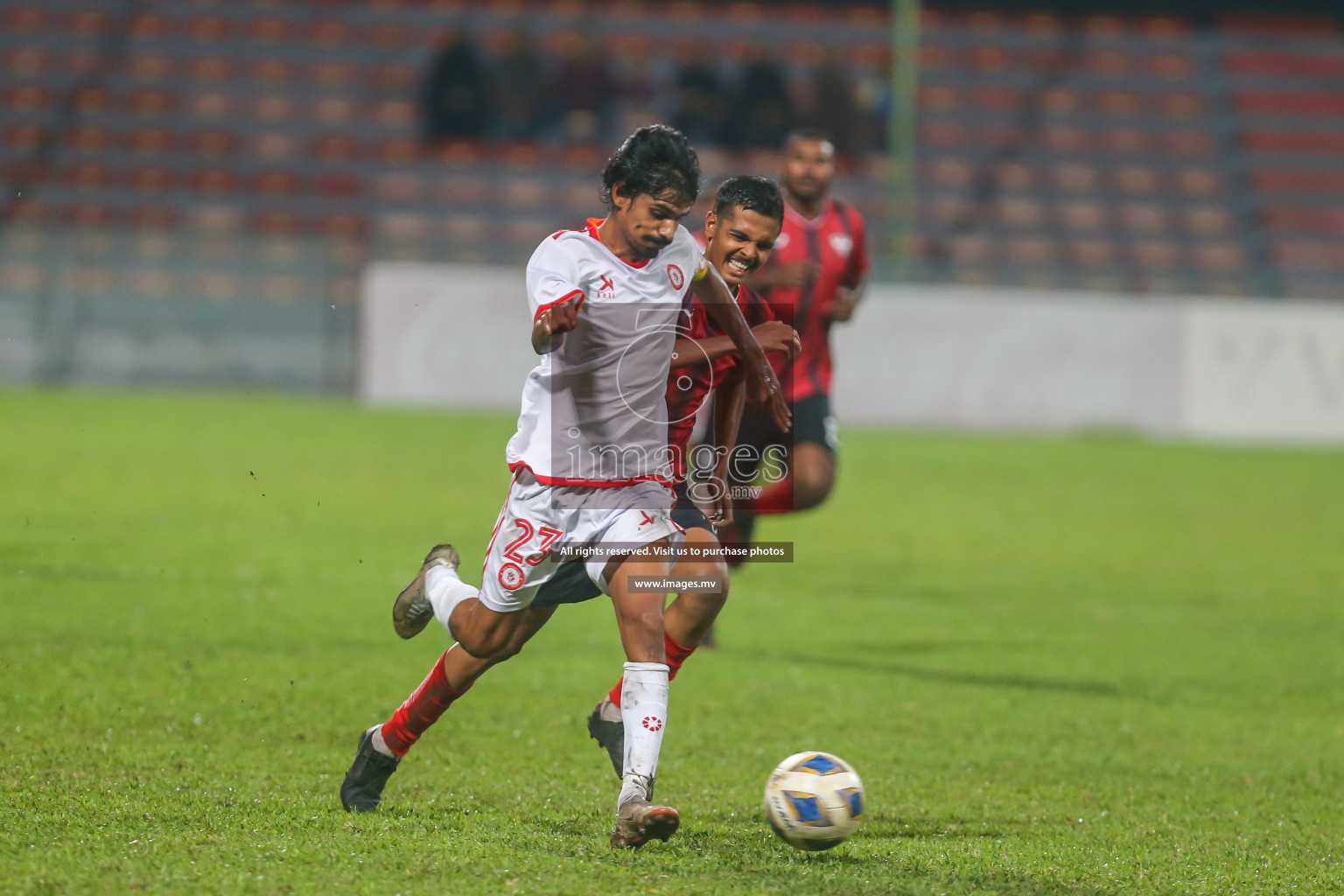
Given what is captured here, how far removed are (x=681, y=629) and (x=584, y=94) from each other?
18883 millimetres

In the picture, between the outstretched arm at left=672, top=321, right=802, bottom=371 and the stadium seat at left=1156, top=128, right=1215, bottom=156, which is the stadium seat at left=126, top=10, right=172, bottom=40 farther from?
the outstretched arm at left=672, top=321, right=802, bottom=371

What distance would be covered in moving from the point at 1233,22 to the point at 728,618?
73.3ft

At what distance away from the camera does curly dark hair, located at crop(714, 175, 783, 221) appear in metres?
4.28

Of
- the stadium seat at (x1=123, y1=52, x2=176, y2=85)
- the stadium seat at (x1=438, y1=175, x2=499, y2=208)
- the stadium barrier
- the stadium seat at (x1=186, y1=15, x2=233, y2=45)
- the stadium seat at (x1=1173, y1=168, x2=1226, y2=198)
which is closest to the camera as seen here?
the stadium barrier

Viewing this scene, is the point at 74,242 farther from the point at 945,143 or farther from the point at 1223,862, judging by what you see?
the point at 1223,862

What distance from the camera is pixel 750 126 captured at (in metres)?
22.1

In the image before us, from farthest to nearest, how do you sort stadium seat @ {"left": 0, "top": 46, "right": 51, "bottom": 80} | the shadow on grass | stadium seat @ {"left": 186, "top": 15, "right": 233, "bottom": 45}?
stadium seat @ {"left": 186, "top": 15, "right": 233, "bottom": 45} → stadium seat @ {"left": 0, "top": 46, "right": 51, "bottom": 80} → the shadow on grass

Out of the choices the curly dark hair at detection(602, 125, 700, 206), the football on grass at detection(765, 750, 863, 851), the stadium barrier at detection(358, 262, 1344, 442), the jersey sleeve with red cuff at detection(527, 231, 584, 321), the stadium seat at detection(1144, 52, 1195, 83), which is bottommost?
the stadium barrier at detection(358, 262, 1344, 442)

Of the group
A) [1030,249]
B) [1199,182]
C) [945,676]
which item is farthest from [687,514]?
[1199,182]

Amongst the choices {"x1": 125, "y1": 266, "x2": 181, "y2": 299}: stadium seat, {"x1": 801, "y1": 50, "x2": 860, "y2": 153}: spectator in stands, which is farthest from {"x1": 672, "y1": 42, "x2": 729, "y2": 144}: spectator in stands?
{"x1": 125, "y1": 266, "x2": 181, "y2": 299}: stadium seat

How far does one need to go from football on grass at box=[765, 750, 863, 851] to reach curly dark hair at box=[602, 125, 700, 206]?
1.45 meters

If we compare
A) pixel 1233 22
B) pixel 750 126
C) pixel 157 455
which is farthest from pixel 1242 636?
pixel 1233 22

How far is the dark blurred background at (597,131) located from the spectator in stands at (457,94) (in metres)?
0.04

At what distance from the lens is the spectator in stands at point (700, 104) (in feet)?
72.4
